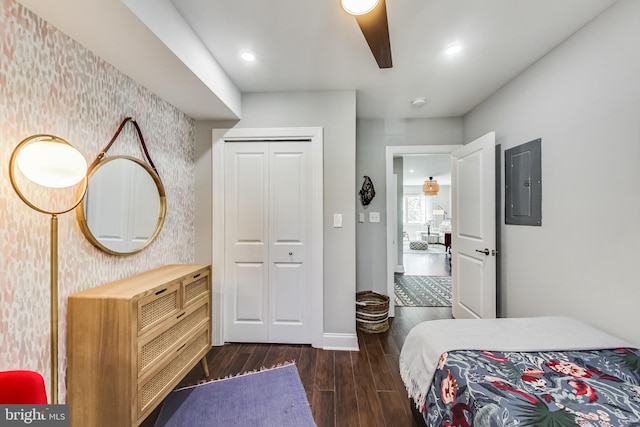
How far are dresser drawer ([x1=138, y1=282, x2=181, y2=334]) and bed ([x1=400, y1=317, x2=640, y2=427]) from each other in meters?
1.50

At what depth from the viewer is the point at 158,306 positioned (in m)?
1.52

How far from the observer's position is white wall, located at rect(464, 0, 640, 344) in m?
1.42

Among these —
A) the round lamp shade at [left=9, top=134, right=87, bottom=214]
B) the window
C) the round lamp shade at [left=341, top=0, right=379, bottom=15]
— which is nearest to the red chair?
the round lamp shade at [left=9, top=134, right=87, bottom=214]

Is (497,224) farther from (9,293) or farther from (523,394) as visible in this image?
(9,293)

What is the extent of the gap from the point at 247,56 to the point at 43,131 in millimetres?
1323

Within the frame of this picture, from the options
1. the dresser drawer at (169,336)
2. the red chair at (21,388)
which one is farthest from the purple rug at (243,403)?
the red chair at (21,388)

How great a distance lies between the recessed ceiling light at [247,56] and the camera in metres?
1.93

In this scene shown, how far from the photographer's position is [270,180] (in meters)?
2.54

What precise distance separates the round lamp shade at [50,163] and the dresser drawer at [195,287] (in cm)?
90

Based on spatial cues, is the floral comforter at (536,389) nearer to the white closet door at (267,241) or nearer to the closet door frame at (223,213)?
the closet door frame at (223,213)

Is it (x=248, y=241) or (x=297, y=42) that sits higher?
(x=297, y=42)

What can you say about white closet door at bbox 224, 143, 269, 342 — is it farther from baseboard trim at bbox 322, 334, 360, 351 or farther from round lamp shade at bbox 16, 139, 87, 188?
round lamp shade at bbox 16, 139, 87, 188

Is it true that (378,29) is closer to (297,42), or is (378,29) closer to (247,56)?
(297,42)

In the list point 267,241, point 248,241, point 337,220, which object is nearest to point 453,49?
point 337,220
